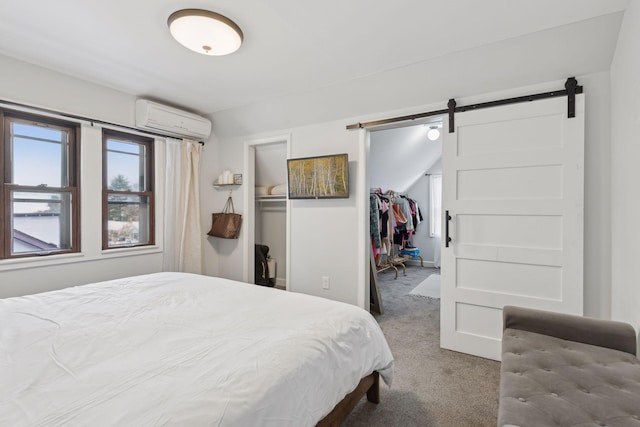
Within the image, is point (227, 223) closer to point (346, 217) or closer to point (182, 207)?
point (182, 207)

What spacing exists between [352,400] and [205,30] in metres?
2.27

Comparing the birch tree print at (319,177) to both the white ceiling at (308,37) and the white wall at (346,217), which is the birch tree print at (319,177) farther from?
the white ceiling at (308,37)

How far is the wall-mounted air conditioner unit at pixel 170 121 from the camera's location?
3.06 m

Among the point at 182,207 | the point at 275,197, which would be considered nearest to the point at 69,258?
the point at 182,207

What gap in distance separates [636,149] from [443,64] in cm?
133

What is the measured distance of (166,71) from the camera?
2611 mm

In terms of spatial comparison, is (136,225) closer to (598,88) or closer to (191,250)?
(191,250)

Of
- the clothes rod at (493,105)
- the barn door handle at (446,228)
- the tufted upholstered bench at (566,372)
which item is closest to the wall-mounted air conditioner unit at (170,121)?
the clothes rod at (493,105)

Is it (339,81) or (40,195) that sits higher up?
(339,81)

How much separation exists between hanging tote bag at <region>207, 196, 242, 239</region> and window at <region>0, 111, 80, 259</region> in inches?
55.4

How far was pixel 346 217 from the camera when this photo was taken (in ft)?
10.2

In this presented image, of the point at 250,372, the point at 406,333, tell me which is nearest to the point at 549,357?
the point at 250,372

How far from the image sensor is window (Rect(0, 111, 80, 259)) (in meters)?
2.43

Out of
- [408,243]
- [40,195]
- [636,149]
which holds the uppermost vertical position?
[636,149]
